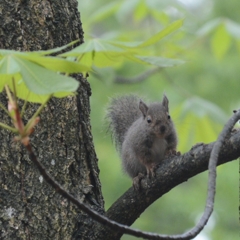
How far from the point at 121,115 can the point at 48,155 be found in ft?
4.65

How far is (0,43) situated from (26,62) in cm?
94

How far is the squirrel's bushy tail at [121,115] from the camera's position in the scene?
11.5 ft

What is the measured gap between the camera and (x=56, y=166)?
7.06 ft

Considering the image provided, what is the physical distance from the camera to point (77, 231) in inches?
83.7

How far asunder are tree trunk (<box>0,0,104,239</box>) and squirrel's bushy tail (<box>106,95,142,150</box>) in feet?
3.70

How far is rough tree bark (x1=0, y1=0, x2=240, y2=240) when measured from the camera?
2.03 meters

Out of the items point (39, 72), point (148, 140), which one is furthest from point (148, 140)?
point (39, 72)

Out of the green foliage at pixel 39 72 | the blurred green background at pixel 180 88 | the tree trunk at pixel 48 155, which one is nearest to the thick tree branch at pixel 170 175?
the tree trunk at pixel 48 155

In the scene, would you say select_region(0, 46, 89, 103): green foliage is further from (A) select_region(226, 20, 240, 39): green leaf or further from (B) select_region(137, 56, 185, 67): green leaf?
(A) select_region(226, 20, 240, 39): green leaf

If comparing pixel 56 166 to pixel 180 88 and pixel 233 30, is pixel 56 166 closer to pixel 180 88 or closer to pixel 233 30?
pixel 233 30

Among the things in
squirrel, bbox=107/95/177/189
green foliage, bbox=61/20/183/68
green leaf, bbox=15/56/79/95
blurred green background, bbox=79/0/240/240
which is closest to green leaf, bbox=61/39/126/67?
green foliage, bbox=61/20/183/68

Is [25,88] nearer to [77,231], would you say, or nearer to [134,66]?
[77,231]

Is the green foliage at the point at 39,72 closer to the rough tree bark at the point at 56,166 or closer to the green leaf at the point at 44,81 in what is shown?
the green leaf at the point at 44,81

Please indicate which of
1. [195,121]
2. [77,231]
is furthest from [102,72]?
[77,231]
